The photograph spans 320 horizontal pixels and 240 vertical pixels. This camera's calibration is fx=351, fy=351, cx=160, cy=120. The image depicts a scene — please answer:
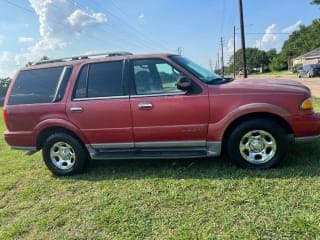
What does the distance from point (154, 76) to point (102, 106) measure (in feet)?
3.09

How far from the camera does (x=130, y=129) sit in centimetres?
548

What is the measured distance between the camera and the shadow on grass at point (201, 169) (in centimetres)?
497

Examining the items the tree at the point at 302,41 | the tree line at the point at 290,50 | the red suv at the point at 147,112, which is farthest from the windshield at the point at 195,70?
the tree at the point at 302,41

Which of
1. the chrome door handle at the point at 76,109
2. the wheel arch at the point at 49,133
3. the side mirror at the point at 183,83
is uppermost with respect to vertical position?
the side mirror at the point at 183,83

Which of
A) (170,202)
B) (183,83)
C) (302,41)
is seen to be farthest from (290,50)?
(170,202)

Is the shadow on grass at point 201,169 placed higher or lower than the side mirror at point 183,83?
lower

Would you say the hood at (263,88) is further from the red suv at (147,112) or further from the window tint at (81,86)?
the window tint at (81,86)

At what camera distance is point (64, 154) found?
597cm

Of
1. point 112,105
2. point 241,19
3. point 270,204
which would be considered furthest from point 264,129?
point 241,19

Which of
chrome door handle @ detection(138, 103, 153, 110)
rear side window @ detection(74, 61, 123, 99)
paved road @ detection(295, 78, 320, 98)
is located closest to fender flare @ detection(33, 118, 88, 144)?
rear side window @ detection(74, 61, 123, 99)

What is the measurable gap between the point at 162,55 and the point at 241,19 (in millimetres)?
20037

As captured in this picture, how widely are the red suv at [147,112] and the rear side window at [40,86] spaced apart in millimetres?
17

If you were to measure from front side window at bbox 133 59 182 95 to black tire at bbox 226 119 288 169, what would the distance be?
3.87ft

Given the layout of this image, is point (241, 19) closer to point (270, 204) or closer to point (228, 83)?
point (228, 83)
